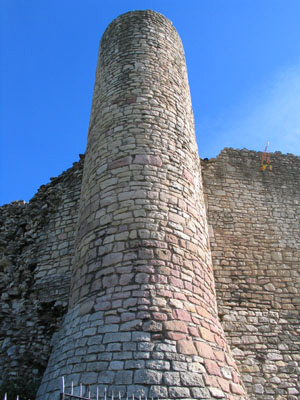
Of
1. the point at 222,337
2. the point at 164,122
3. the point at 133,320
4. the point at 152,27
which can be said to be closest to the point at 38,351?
the point at 133,320

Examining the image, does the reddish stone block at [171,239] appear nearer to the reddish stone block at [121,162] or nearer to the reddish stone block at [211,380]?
the reddish stone block at [121,162]

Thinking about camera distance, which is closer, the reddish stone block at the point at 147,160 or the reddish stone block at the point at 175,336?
the reddish stone block at the point at 175,336

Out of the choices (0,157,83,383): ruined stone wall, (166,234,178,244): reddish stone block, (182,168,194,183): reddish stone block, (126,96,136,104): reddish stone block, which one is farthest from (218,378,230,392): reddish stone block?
(126,96,136,104): reddish stone block

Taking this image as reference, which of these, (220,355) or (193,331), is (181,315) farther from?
(220,355)

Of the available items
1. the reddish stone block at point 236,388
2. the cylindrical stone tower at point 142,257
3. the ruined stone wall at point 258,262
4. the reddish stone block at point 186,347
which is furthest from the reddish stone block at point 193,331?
the ruined stone wall at point 258,262

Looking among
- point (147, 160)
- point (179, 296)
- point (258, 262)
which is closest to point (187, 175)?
point (147, 160)

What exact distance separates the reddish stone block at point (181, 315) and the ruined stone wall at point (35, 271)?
2.90m

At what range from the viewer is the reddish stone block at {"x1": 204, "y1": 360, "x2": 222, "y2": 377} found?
4.07 meters

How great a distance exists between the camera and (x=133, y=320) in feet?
13.8

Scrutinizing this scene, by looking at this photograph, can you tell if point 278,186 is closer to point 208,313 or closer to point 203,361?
point 208,313

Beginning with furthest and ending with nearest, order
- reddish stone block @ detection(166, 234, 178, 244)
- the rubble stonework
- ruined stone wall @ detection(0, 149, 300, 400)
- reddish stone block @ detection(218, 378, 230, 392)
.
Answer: ruined stone wall @ detection(0, 149, 300, 400) < reddish stone block @ detection(166, 234, 178, 244) < the rubble stonework < reddish stone block @ detection(218, 378, 230, 392)

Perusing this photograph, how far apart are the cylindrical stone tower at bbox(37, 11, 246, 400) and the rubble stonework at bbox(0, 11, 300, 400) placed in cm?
2

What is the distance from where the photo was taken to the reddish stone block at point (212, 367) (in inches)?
160

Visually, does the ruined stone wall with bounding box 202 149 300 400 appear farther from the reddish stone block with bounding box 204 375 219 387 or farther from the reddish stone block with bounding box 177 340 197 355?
the reddish stone block with bounding box 177 340 197 355
